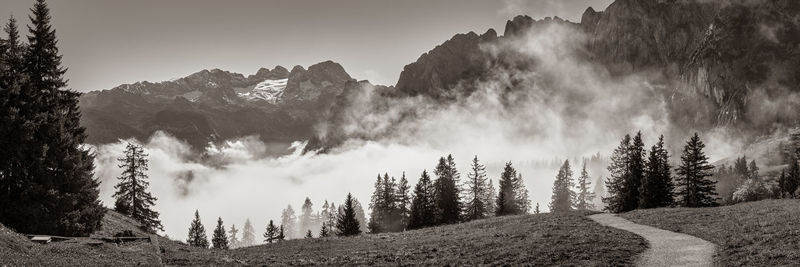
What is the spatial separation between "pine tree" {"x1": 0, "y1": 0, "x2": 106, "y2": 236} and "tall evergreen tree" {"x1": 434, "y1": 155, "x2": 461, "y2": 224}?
5521cm

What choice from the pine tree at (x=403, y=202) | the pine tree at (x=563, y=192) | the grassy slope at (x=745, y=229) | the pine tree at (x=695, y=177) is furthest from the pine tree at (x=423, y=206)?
the grassy slope at (x=745, y=229)

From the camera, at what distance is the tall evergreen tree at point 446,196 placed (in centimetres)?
8956

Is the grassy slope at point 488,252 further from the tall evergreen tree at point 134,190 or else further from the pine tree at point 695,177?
the tall evergreen tree at point 134,190

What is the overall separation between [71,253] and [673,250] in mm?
35986

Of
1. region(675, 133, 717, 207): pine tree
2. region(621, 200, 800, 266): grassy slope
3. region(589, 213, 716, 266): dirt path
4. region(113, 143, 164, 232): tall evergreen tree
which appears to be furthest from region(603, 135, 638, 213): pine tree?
region(113, 143, 164, 232): tall evergreen tree

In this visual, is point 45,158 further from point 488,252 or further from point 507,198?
point 507,198

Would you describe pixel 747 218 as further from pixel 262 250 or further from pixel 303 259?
pixel 262 250

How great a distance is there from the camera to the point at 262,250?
1924 inches

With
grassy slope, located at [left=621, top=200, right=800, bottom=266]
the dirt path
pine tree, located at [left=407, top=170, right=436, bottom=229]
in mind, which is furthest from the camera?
pine tree, located at [left=407, top=170, right=436, bottom=229]

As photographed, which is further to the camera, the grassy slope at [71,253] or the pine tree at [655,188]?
the pine tree at [655,188]

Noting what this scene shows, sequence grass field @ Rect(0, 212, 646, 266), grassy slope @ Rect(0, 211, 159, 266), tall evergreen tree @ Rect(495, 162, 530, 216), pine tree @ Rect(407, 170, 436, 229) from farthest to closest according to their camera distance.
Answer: tall evergreen tree @ Rect(495, 162, 530, 216)
pine tree @ Rect(407, 170, 436, 229)
grass field @ Rect(0, 212, 646, 266)
grassy slope @ Rect(0, 211, 159, 266)

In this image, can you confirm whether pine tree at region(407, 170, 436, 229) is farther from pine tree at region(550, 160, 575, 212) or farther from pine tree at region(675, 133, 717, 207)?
pine tree at region(675, 133, 717, 207)

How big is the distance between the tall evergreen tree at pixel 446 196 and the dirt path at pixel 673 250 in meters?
49.0

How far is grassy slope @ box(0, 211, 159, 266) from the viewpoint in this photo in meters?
→ 26.6
